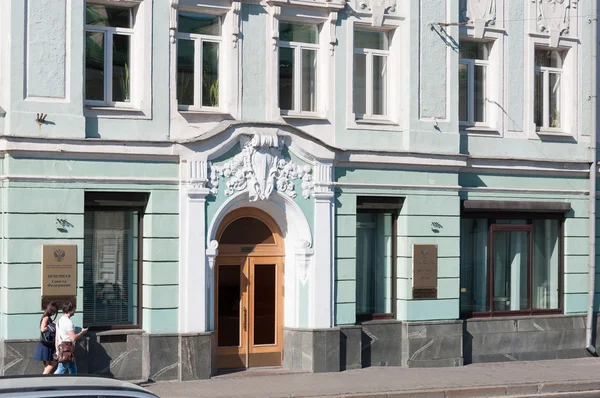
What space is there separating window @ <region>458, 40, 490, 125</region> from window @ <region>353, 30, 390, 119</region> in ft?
6.42

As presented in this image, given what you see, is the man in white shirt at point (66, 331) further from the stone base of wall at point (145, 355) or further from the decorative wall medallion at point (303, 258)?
the decorative wall medallion at point (303, 258)

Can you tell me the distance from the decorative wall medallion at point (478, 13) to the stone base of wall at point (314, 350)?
281 inches

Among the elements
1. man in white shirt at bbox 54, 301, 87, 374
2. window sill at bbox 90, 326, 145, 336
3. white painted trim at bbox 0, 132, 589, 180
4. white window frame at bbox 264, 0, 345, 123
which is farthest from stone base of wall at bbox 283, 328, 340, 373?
man in white shirt at bbox 54, 301, 87, 374

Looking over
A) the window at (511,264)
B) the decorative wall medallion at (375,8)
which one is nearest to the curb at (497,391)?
the window at (511,264)

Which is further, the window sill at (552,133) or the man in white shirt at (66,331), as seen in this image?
the window sill at (552,133)

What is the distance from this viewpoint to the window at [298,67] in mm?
21078

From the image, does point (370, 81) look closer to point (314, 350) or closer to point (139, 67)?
point (139, 67)

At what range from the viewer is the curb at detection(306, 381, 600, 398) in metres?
18.6

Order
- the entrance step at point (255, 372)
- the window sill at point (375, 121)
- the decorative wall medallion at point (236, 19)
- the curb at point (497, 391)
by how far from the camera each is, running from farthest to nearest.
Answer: the window sill at point (375, 121) → the entrance step at point (255, 372) → the decorative wall medallion at point (236, 19) → the curb at point (497, 391)

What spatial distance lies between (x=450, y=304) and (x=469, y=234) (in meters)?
1.82

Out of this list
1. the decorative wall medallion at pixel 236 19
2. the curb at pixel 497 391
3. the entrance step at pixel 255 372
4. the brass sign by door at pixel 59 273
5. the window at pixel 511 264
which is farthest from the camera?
the window at pixel 511 264

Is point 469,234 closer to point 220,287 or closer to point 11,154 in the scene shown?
point 220,287

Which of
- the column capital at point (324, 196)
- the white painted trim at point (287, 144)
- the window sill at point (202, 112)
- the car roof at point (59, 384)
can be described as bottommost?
the car roof at point (59, 384)

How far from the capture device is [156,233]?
19453mm
